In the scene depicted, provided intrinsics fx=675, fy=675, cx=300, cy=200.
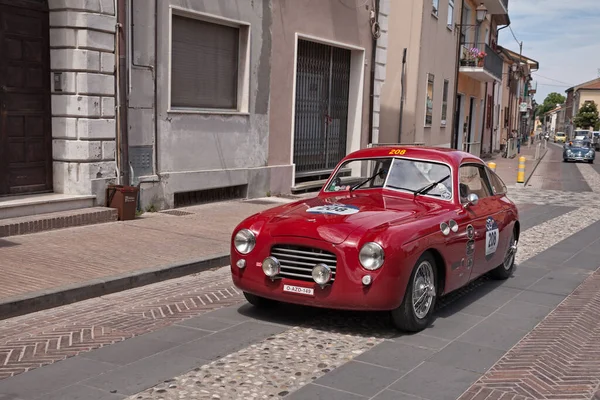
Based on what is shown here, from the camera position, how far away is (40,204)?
961 cm

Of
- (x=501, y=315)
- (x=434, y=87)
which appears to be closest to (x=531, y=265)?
(x=501, y=315)

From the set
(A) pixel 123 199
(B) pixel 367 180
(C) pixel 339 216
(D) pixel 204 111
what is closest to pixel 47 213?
(A) pixel 123 199

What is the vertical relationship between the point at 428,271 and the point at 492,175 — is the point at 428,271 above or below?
below

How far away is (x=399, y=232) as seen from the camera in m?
5.51

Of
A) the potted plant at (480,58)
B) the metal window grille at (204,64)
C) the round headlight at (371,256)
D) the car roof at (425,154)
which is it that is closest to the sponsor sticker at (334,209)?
the round headlight at (371,256)

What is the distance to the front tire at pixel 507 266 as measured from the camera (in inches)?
310

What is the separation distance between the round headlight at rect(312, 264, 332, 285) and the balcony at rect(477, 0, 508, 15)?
99.9 feet

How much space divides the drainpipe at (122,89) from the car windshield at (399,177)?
4.80m

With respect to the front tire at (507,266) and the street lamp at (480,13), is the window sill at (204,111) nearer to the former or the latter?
the front tire at (507,266)

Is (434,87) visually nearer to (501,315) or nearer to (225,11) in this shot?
(225,11)

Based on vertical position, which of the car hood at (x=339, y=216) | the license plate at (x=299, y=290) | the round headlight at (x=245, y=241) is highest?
the car hood at (x=339, y=216)

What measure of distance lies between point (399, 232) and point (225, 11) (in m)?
Result: 8.55

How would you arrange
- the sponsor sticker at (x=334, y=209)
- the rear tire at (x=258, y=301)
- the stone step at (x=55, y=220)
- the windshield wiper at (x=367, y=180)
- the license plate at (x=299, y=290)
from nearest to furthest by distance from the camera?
1. the license plate at (x=299, y=290)
2. the sponsor sticker at (x=334, y=209)
3. the rear tire at (x=258, y=301)
4. the windshield wiper at (x=367, y=180)
5. the stone step at (x=55, y=220)

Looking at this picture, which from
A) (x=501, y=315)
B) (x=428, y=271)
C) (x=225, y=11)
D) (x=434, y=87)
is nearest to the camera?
(x=428, y=271)
